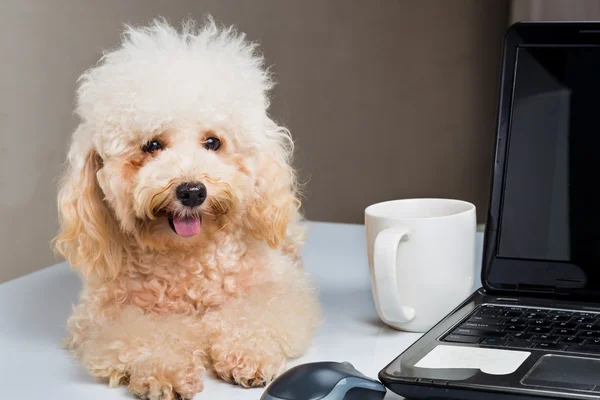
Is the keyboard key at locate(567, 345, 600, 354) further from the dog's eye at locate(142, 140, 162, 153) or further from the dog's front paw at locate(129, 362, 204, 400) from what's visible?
the dog's eye at locate(142, 140, 162, 153)

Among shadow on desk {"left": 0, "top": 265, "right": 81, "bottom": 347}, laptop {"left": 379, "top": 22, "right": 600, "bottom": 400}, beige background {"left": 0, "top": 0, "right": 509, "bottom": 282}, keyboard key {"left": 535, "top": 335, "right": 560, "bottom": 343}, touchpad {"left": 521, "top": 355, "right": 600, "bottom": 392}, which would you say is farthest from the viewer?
beige background {"left": 0, "top": 0, "right": 509, "bottom": 282}

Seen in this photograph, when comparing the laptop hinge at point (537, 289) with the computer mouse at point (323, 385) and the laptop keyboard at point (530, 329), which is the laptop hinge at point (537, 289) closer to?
the laptop keyboard at point (530, 329)

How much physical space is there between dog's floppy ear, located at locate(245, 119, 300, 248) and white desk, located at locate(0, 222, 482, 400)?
0.44 feet

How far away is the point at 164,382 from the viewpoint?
745 millimetres

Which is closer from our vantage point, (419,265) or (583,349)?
(583,349)

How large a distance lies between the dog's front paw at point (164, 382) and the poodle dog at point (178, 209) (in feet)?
0.17

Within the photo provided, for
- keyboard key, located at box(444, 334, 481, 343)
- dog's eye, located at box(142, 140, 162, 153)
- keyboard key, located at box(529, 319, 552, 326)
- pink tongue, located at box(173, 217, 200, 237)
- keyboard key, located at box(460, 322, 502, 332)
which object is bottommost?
keyboard key, located at box(444, 334, 481, 343)

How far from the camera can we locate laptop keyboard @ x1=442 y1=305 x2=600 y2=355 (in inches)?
28.6

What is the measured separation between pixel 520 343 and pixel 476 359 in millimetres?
62

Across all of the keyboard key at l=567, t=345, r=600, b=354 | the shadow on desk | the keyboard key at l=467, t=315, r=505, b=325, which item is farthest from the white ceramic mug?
the shadow on desk

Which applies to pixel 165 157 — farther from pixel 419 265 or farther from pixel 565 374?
pixel 565 374

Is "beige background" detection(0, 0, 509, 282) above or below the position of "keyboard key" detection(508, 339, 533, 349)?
above

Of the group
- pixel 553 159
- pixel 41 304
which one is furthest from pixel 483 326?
pixel 41 304

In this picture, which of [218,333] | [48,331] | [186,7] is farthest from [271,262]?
[186,7]
